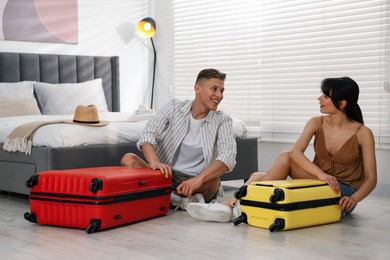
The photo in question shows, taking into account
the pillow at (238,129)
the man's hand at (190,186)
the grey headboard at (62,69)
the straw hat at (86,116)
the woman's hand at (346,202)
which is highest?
the grey headboard at (62,69)

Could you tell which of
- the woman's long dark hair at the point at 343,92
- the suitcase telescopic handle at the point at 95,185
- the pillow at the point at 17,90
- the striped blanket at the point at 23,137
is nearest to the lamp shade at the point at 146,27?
the pillow at the point at 17,90

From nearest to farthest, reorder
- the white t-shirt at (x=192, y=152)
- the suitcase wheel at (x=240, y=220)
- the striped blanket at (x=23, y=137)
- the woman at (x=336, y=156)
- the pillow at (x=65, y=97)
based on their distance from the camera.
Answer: the suitcase wheel at (x=240, y=220)
the woman at (x=336, y=156)
the white t-shirt at (x=192, y=152)
the striped blanket at (x=23, y=137)
the pillow at (x=65, y=97)

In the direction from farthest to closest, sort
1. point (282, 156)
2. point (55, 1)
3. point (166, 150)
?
point (55, 1) < point (166, 150) < point (282, 156)

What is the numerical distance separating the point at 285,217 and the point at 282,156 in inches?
23.2

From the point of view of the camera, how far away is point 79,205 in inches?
120

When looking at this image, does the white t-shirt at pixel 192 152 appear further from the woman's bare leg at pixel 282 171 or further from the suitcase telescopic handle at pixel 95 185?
the suitcase telescopic handle at pixel 95 185

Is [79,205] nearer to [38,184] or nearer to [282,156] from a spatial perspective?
[38,184]

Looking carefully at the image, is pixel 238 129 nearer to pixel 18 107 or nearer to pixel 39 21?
pixel 18 107

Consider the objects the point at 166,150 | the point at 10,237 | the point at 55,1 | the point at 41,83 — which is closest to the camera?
the point at 10,237

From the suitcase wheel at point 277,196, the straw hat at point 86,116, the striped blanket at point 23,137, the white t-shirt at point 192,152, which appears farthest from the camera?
the straw hat at point 86,116

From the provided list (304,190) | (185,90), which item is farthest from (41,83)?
(304,190)

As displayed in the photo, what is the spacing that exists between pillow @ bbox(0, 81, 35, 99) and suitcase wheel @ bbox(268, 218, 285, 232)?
3.01 meters

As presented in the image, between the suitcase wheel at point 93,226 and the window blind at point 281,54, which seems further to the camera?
the window blind at point 281,54

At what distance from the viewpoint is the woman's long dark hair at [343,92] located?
3389 millimetres
